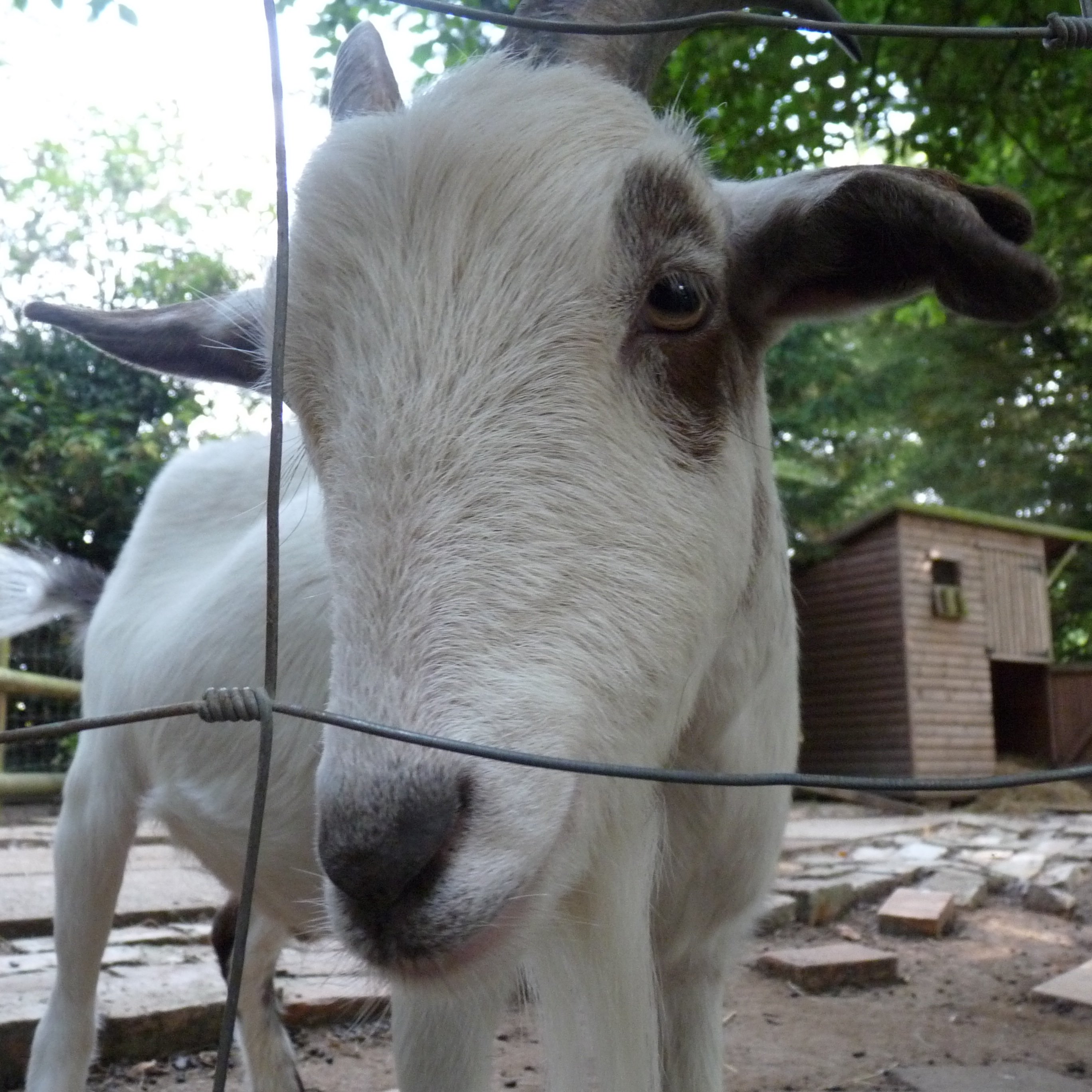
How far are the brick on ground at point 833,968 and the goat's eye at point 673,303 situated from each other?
3.49 meters

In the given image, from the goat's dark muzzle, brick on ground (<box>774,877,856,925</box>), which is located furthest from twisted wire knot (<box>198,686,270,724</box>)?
brick on ground (<box>774,877,856,925</box>)

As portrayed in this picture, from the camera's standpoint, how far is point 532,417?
1474 millimetres

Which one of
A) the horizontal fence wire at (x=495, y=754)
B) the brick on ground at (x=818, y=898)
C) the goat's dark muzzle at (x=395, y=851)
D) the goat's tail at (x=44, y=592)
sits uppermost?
the goat's tail at (x=44, y=592)

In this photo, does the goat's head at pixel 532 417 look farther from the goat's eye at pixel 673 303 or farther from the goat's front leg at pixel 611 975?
the goat's front leg at pixel 611 975

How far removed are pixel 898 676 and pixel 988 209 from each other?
13031mm

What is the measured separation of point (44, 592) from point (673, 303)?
300 centimetres

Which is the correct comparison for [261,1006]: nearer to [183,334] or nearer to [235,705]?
[183,334]

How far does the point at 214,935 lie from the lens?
350cm

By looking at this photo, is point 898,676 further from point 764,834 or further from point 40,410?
point 764,834

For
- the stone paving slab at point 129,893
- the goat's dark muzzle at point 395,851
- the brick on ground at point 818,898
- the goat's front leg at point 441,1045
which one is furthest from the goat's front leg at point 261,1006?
the brick on ground at point 818,898

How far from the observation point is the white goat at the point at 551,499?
4.10 ft

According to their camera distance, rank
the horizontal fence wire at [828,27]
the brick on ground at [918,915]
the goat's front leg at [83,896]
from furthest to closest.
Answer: the brick on ground at [918,915] < the goat's front leg at [83,896] < the horizontal fence wire at [828,27]

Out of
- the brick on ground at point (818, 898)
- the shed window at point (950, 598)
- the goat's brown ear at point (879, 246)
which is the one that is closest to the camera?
the goat's brown ear at point (879, 246)

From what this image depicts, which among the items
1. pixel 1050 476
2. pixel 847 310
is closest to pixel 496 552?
pixel 847 310
